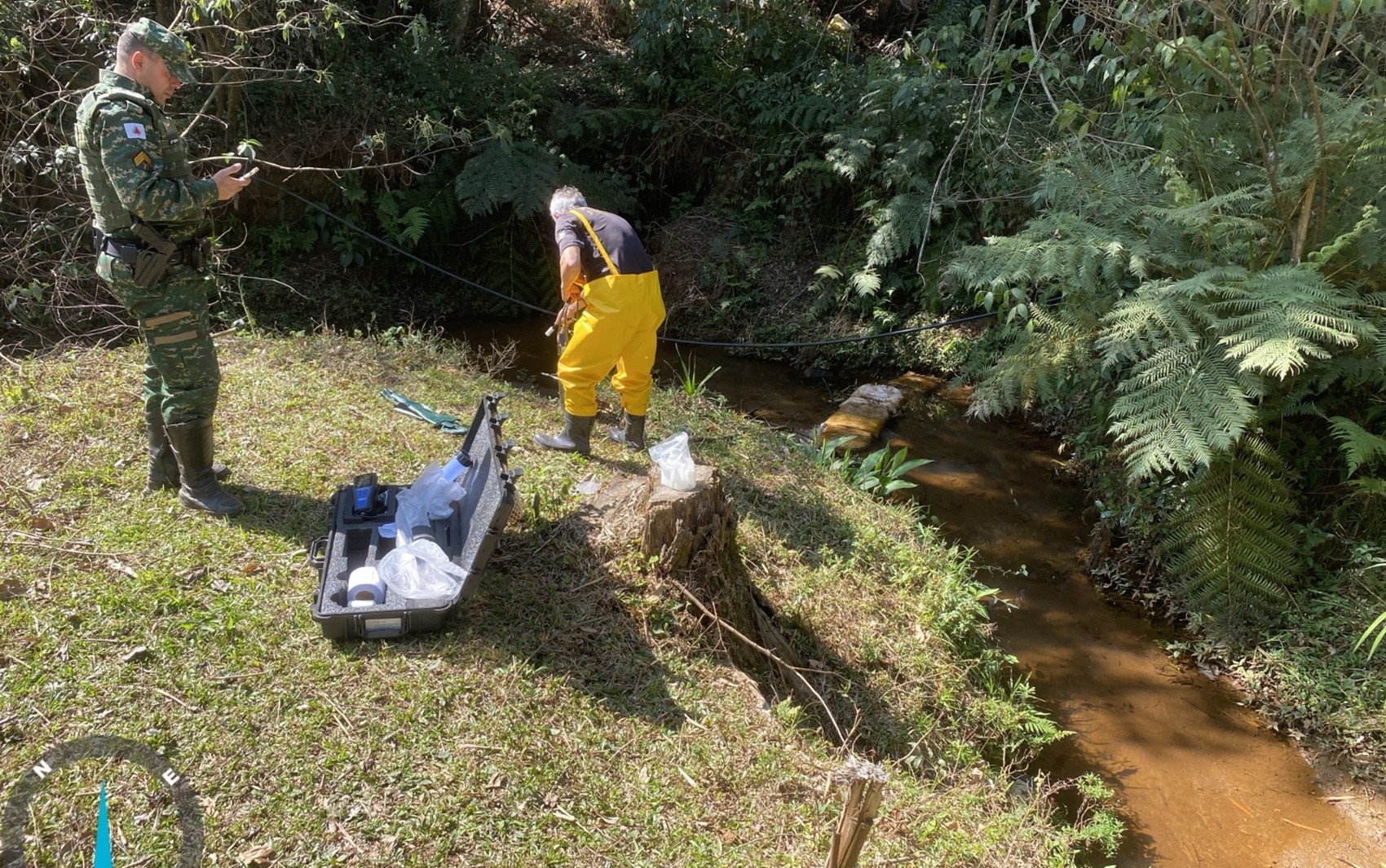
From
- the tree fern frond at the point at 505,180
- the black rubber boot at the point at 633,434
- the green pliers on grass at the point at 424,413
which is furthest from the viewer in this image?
the tree fern frond at the point at 505,180

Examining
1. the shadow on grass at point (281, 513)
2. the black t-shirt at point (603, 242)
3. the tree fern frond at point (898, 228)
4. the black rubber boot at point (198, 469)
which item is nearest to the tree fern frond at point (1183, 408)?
the black t-shirt at point (603, 242)

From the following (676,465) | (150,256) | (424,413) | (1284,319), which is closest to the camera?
(150,256)

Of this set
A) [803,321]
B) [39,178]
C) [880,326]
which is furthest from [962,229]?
[39,178]

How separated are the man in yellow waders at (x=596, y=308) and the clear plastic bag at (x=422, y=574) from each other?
158 centimetres

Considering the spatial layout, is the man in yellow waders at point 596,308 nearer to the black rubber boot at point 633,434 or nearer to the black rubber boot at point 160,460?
the black rubber boot at point 633,434

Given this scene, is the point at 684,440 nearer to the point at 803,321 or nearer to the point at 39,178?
the point at 803,321

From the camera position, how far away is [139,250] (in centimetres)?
351

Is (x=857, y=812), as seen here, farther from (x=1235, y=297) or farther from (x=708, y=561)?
(x=1235, y=297)

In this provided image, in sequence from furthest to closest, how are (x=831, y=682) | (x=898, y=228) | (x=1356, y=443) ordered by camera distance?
(x=898, y=228) < (x=1356, y=443) < (x=831, y=682)

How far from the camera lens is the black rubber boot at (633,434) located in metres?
5.20

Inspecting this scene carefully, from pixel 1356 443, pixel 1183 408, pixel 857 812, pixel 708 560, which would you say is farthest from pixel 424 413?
pixel 1356 443

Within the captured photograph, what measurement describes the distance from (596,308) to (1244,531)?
3912 mm

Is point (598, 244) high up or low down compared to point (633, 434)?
up

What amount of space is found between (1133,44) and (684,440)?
12.9ft
